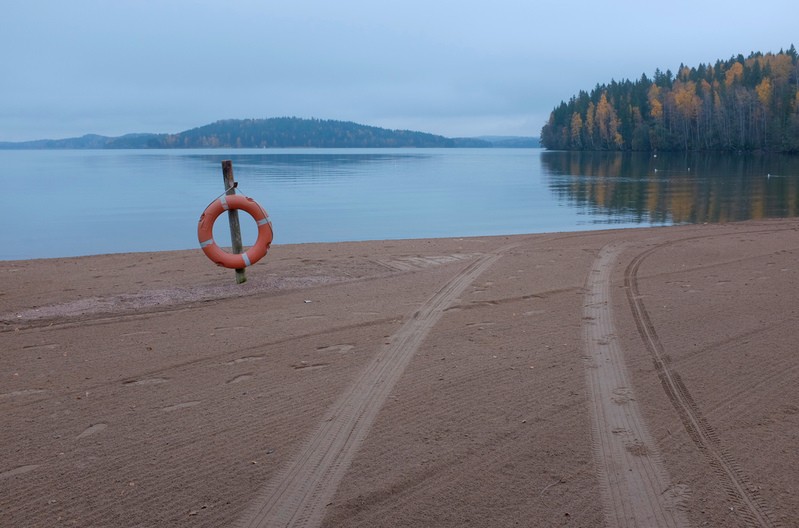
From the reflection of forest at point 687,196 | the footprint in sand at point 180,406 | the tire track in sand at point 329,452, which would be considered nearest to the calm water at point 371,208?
the reflection of forest at point 687,196

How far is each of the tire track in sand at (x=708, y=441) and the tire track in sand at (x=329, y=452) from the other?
204 cm

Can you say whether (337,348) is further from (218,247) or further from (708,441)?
(218,247)

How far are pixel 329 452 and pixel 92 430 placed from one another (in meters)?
1.63

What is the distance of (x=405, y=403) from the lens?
15.8ft

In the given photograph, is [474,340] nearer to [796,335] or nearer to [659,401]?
[659,401]

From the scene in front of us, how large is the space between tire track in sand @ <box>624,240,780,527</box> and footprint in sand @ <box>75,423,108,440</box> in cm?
377

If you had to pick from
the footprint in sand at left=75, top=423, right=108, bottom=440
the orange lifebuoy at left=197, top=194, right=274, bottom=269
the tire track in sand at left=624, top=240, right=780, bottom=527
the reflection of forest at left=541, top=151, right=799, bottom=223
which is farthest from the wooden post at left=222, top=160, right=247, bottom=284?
the reflection of forest at left=541, top=151, right=799, bottom=223

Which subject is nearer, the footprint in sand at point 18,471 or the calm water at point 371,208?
the footprint in sand at point 18,471

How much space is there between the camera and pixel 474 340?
644 centimetres

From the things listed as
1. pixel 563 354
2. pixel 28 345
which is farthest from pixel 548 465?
pixel 28 345

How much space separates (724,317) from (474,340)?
9.03 feet

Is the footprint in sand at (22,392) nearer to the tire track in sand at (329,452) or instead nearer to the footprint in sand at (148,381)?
the footprint in sand at (148,381)

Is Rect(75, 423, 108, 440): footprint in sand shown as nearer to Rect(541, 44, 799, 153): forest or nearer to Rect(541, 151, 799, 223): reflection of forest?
Rect(541, 151, 799, 223): reflection of forest

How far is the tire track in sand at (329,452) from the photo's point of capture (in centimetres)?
343
